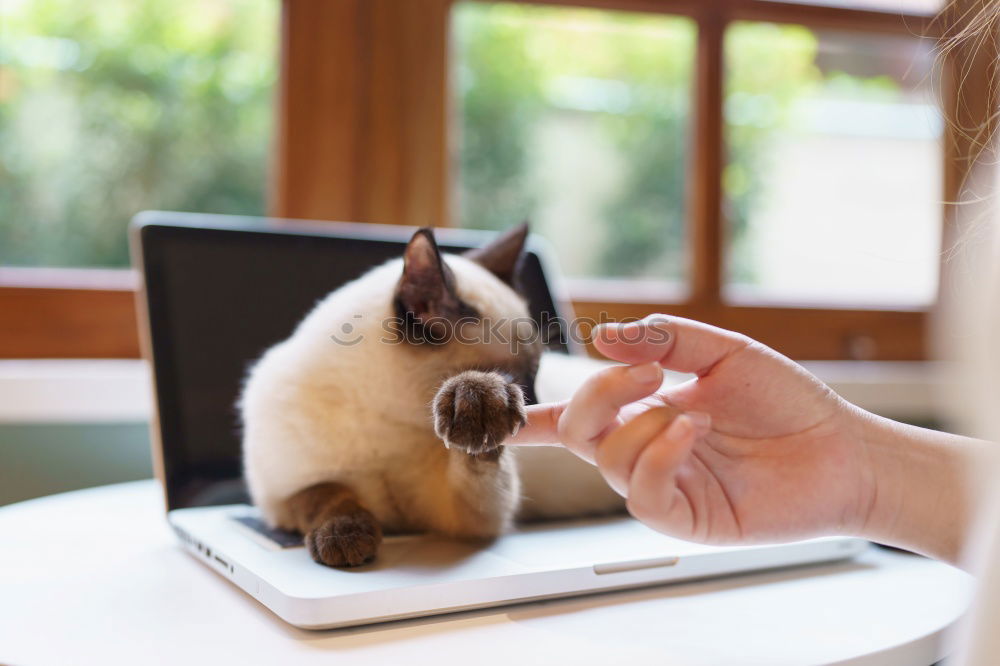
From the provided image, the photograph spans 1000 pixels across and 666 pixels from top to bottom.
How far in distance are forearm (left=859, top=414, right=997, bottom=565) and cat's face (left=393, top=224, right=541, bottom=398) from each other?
0.35 meters

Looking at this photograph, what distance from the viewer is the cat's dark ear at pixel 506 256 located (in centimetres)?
112

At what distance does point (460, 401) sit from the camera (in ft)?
2.27

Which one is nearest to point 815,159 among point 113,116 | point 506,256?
point 506,256

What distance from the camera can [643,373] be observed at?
58cm

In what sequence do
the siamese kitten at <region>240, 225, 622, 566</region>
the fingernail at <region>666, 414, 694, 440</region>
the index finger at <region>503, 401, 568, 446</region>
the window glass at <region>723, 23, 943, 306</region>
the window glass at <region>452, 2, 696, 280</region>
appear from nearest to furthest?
1. the fingernail at <region>666, 414, 694, 440</region>
2. the index finger at <region>503, 401, 568, 446</region>
3. the siamese kitten at <region>240, 225, 622, 566</region>
4. the window glass at <region>452, 2, 696, 280</region>
5. the window glass at <region>723, 23, 943, 306</region>

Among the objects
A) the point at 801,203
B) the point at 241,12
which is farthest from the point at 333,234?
the point at 801,203

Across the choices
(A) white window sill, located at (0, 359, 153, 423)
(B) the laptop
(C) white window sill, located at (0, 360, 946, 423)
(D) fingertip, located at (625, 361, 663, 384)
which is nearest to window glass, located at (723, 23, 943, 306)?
(C) white window sill, located at (0, 360, 946, 423)

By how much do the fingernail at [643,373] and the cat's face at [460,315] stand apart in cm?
29

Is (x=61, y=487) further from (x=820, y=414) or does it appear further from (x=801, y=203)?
(x=801, y=203)

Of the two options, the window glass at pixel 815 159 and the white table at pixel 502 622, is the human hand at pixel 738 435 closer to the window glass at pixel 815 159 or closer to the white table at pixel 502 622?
the white table at pixel 502 622

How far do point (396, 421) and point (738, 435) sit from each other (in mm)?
411

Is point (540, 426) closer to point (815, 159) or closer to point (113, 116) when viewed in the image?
point (113, 116)

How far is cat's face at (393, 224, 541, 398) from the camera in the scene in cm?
86

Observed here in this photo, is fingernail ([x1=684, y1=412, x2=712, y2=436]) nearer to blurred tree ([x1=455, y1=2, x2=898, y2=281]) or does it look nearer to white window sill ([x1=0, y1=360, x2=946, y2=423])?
white window sill ([x1=0, y1=360, x2=946, y2=423])
